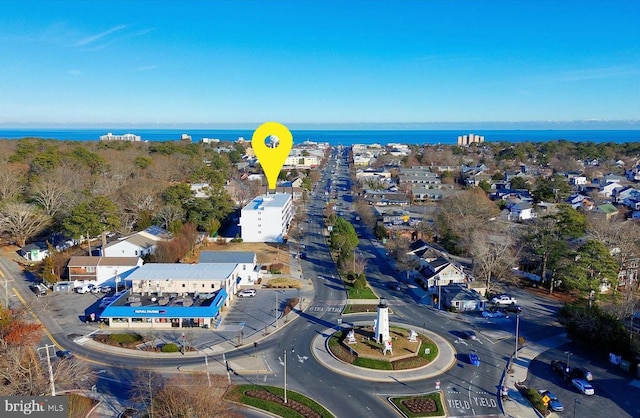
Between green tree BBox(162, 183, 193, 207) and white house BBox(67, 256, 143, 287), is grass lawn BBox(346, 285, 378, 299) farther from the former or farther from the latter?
green tree BBox(162, 183, 193, 207)

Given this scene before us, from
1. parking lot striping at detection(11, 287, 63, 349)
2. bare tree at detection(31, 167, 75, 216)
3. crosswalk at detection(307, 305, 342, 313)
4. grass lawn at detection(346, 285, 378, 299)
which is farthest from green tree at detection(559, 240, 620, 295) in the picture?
bare tree at detection(31, 167, 75, 216)

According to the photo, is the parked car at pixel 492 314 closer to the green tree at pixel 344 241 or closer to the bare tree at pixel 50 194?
the green tree at pixel 344 241

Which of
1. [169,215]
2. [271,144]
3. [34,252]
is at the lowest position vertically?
[34,252]

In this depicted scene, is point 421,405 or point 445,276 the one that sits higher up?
point 445,276

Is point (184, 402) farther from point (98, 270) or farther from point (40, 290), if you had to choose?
point (40, 290)

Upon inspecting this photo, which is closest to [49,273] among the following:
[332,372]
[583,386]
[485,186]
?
[332,372]

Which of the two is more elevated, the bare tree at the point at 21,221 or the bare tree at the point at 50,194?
the bare tree at the point at 50,194

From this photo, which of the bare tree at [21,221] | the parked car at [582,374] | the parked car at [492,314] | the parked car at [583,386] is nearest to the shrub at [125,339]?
the parked car at [492,314]
